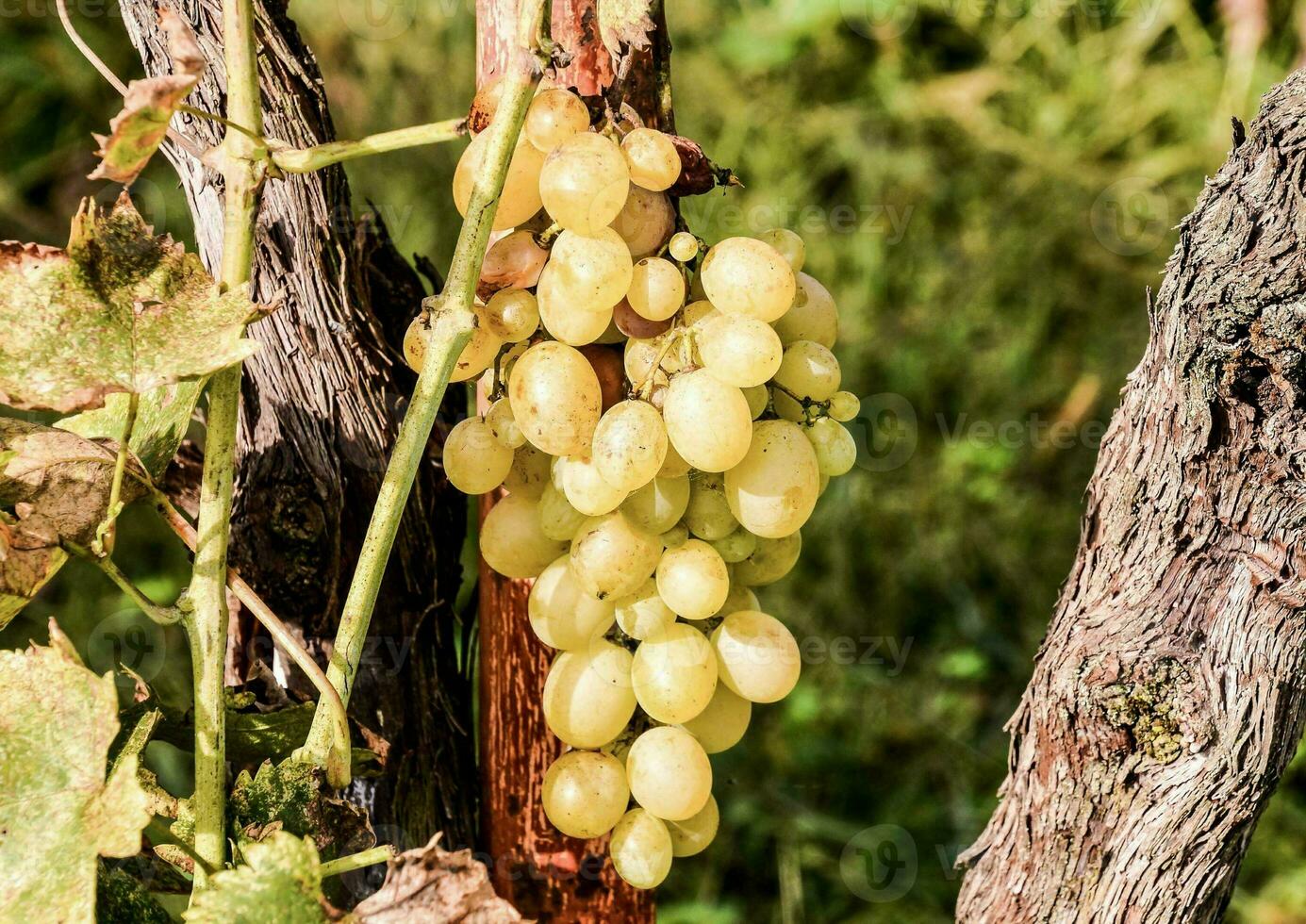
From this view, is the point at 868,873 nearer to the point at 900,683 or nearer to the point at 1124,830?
the point at 900,683

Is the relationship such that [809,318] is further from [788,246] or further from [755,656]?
[755,656]

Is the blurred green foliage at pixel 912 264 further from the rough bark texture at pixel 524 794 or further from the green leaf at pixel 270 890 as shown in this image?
the green leaf at pixel 270 890

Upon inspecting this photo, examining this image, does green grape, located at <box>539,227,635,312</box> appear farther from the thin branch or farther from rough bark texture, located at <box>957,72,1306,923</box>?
rough bark texture, located at <box>957,72,1306,923</box>

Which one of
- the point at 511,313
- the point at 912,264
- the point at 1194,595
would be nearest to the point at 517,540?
the point at 511,313

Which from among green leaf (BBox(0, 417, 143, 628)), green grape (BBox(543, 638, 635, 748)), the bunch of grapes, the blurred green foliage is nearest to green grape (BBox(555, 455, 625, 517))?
the bunch of grapes

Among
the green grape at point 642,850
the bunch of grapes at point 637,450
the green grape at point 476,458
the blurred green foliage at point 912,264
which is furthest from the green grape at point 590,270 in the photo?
the blurred green foliage at point 912,264

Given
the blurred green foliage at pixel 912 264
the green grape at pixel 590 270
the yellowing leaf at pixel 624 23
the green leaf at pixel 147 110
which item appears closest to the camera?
the green leaf at pixel 147 110
